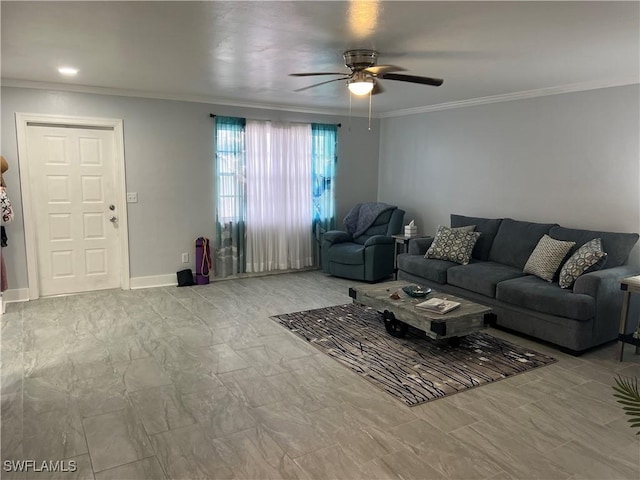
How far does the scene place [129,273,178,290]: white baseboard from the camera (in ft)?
18.8

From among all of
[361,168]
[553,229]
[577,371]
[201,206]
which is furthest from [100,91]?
[577,371]

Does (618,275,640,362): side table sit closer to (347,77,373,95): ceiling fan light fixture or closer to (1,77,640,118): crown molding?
(1,77,640,118): crown molding

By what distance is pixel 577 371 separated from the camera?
352 cm

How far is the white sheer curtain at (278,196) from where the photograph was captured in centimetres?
634

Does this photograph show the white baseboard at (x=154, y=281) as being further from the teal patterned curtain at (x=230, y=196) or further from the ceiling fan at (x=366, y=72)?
the ceiling fan at (x=366, y=72)

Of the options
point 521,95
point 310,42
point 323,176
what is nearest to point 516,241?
point 521,95

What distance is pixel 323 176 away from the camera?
690 centimetres

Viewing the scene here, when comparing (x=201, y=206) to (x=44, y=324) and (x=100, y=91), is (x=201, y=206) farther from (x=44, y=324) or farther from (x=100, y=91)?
(x=44, y=324)

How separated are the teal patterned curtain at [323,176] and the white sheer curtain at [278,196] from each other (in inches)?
4.1

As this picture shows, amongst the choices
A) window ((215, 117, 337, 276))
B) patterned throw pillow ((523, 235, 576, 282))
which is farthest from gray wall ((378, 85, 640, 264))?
window ((215, 117, 337, 276))

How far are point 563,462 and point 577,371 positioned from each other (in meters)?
1.32

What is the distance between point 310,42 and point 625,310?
3.29 metres

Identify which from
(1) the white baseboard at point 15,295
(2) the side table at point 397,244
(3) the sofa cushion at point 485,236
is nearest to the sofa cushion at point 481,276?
(3) the sofa cushion at point 485,236

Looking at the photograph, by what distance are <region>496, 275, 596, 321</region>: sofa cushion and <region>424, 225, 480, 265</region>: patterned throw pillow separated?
0.79 m
